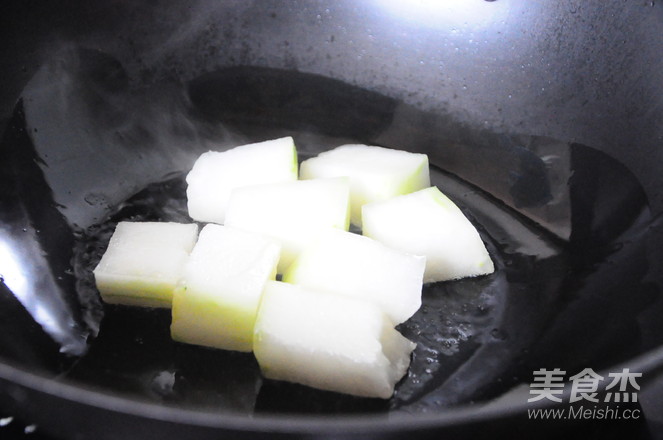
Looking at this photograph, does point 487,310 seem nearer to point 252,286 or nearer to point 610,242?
point 610,242

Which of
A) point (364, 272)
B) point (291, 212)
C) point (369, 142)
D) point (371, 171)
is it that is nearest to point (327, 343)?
point (364, 272)

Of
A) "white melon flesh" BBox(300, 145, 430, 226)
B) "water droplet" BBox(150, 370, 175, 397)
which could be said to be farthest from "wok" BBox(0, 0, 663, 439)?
"white melon flesh" BBox(300, 145, 430, 226)

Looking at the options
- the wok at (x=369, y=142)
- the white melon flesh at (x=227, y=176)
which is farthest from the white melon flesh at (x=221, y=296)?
the white melon flesh at (x=227, y=176)

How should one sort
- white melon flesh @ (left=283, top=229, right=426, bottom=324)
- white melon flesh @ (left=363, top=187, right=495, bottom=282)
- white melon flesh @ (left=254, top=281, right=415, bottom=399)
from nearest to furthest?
1. white melon flesh @ (left=254, top=281, right=415, bottom=399)
2. white melon flesh @ (left=283, top=229, right=426, bottom=324)
3. white melon flesh @ (left=363, top=187, right=495, bottom=282)

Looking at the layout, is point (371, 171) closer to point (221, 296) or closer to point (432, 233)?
point (432, 233)

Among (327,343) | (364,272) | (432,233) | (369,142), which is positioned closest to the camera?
(327,343)

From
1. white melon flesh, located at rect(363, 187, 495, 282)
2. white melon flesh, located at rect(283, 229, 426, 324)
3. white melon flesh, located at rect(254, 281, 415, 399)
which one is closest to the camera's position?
white melon flesh, located at rect(254, 281, 415, 399)

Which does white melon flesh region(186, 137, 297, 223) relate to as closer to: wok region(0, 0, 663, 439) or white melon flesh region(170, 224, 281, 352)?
wok region(0, 0, 663, 439)
